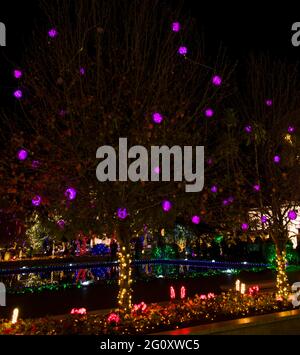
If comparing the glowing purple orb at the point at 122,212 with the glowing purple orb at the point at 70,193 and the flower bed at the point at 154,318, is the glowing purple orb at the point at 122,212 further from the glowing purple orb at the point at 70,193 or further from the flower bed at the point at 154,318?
the flower bed at the point at 154,318

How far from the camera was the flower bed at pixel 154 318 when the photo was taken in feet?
25.9

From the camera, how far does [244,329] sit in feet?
26.8

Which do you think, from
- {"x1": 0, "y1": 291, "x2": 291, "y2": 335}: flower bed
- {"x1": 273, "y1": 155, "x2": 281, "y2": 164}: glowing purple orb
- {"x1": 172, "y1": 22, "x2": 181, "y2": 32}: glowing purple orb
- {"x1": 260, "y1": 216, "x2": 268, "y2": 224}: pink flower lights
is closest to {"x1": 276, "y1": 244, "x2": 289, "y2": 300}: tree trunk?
{"x1": 0, "y1": 291, "x2": 291, "y2": 335}: flower bed

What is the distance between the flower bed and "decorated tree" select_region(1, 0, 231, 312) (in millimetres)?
637

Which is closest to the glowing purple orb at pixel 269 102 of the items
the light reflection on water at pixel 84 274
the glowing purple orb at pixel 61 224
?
the glowing purple orb at pixel 61 224

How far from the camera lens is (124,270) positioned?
9.23 metres

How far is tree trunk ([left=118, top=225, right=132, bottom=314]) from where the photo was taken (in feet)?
29.8

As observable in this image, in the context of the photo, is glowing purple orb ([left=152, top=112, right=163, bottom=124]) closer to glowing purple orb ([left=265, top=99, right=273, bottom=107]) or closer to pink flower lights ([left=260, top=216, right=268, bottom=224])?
pink flower lights ([left=260, top=216, right=268, bottom=224])

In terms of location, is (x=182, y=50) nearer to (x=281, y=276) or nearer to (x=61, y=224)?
(x=61, y=224)

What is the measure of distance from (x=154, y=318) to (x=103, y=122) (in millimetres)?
3537

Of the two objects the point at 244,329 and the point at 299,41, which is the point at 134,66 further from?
the point at 299,41

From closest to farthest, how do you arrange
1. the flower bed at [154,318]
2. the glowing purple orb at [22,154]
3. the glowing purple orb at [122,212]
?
1. the flower bed at [154,318]
2. the glowing purple orb at [22,154]
3. the glowing purple orb at [122,212]

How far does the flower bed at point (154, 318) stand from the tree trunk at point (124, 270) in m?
0.22

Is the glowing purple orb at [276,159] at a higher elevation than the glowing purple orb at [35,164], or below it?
higher
